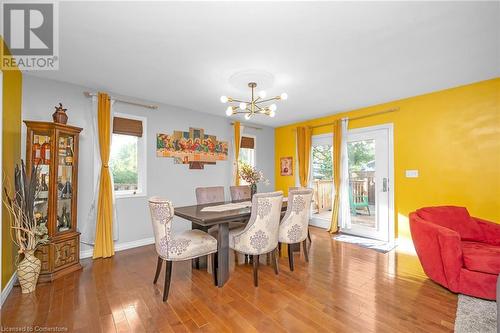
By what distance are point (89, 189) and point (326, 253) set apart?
3.75 meters

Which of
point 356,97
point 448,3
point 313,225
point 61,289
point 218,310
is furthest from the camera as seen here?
point 313,225

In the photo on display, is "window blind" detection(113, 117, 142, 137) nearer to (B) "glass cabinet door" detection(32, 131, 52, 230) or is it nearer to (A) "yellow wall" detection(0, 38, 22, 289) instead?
(B) "glass cabinet door" detection(32, 131, 52, 230)

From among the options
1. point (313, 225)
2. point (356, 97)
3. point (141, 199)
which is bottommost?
point (313, 225)

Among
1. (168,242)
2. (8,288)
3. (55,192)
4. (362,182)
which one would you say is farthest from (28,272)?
(362,182)

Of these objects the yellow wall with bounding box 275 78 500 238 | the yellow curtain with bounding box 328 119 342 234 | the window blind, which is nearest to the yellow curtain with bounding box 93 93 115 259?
the window blind

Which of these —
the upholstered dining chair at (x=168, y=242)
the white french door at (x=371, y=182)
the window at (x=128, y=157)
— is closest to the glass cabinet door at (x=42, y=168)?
the window at (x=128, y=157)

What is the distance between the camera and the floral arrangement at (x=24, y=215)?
7.45 ft

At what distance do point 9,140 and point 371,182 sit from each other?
5288 millimetres

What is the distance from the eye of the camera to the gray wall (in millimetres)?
2971

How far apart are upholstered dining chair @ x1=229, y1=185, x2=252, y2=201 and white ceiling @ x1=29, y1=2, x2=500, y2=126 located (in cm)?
162

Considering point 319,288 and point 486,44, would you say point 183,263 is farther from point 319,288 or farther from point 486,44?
point 486,44

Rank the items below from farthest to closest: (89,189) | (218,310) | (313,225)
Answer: (313,225) → (89,189) → (218,310)

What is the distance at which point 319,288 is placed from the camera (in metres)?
2.33

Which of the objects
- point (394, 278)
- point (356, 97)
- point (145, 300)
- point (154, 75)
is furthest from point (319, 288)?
point (154, 75)
